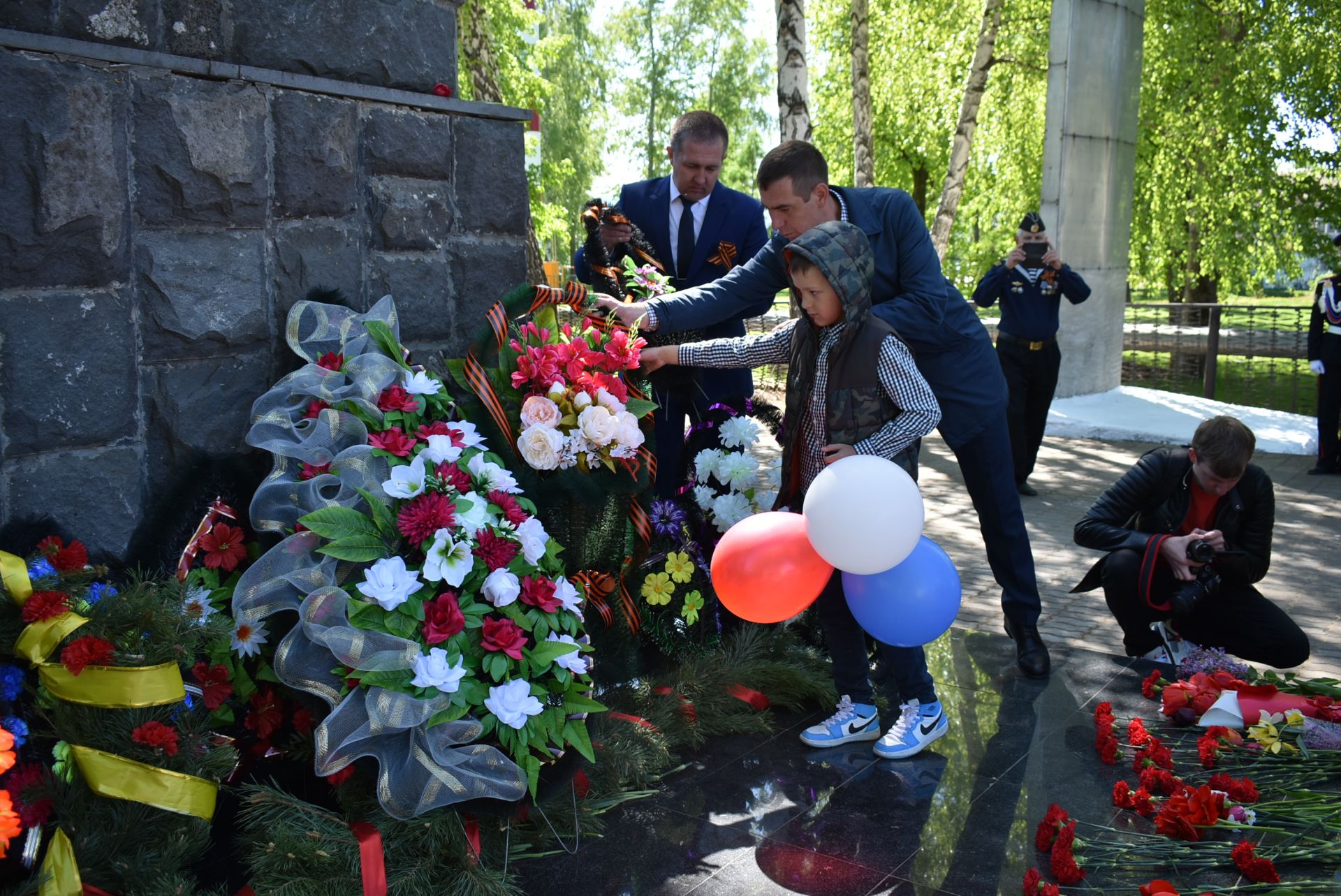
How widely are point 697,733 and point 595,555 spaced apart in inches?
27.3

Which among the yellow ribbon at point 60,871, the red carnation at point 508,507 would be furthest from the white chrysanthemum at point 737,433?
the yellow ribbon at point 60,871

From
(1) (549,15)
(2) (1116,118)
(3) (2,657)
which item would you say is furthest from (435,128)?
(1) (549,15)

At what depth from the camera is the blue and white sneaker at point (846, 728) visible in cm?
368

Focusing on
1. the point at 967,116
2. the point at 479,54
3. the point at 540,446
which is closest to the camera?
the point at 540,446

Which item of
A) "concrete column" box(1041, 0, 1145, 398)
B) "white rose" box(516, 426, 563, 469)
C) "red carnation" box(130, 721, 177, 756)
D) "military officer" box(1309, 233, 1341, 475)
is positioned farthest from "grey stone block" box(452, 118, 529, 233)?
"concrete column" box(1041, 0, 1145, 398)

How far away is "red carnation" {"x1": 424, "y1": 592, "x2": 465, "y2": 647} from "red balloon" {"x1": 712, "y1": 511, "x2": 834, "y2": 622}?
964 millimetres

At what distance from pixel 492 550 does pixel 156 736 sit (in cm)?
84

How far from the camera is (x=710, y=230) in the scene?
16.0 feet

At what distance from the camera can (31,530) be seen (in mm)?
2682

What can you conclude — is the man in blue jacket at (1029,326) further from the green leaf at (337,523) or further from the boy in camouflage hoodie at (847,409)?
the green leaf at (337,523)

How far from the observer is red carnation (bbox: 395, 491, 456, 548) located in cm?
263

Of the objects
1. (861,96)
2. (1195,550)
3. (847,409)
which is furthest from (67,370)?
(861,96)

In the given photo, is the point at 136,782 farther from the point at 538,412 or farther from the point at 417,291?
the point at 417,291

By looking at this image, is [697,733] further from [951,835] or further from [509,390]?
[509,390]
